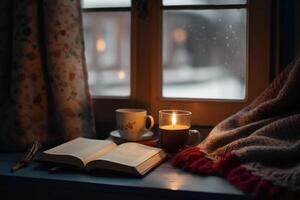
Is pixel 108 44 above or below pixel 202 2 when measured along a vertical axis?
below

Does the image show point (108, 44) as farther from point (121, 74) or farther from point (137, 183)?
point (137, 183)

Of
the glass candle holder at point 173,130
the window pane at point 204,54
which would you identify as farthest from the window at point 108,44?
the glass candle holder at point 173,130

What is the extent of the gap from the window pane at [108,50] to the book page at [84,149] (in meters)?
A: 0.32

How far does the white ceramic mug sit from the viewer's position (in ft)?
4.30

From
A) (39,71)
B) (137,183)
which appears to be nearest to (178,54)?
(39,71)

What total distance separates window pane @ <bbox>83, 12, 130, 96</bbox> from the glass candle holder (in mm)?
282

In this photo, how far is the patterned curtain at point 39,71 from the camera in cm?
132

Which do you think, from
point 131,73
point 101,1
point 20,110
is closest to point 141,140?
point 131,73

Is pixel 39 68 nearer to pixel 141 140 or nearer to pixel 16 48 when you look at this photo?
pixel 16 48

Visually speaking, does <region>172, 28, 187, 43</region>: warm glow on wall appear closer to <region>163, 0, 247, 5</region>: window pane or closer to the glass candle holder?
<region>163, 0, 247, 5</region>: window pane

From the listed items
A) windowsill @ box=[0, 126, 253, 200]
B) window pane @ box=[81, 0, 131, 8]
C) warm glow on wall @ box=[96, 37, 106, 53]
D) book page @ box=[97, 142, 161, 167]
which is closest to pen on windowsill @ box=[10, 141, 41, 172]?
windowsill @ box=[0, 126, 253, 200]

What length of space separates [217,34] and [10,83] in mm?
693

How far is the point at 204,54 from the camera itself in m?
1.46

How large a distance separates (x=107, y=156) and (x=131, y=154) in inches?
2.7
